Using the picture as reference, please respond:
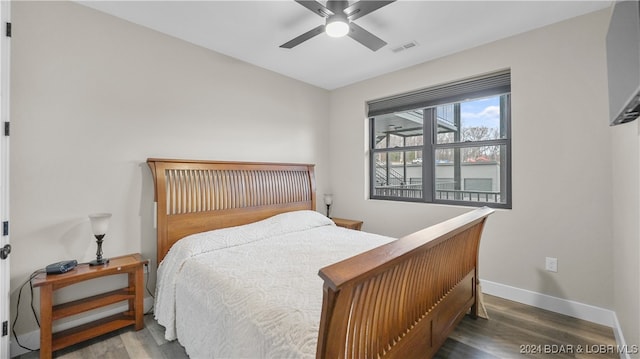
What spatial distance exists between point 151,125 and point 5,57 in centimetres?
98

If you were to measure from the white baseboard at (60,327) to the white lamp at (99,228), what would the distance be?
0.53 metres

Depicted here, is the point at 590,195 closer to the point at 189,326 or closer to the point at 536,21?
the point at 536,21

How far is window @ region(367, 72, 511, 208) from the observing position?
294 centimetres

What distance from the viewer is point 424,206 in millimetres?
3379

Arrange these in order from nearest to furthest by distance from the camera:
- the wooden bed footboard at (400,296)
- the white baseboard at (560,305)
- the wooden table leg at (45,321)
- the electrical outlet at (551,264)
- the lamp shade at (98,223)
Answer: the wooden bed footboard at (400,296) → the wooden table leg at (45,321) → the lamp shade at (98,223) → the white baseboard at (560,305) → the electrical outlet at (551,264)

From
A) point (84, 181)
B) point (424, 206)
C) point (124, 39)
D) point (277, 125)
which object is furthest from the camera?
point (277, 125)

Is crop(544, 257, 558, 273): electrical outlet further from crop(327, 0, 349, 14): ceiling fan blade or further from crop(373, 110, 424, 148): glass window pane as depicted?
crop(327, 0, 349, 14): ceiling fan blade

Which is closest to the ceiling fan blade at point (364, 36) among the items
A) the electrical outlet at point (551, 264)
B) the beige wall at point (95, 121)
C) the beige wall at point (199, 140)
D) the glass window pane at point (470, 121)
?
the beige wall at point (199, 140)

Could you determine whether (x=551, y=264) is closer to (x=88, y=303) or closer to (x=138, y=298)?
(x=138, y=298)

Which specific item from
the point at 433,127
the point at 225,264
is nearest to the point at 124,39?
the point at 225,264

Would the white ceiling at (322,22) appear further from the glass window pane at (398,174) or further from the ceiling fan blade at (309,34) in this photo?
the glass window pane at (398,174)

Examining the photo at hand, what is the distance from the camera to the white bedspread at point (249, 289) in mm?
1246

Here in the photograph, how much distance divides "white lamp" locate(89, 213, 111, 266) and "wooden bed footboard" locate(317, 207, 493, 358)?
6.78 feet

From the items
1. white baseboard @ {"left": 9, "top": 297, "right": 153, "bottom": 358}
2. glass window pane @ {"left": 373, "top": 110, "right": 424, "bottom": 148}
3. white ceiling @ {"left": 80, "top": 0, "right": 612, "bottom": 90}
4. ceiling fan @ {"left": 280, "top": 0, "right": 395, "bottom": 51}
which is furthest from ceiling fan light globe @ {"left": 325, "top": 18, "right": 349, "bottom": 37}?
white baseboard @ {"left": 9, "top": 297, "right": 153, "bottom": 358}
